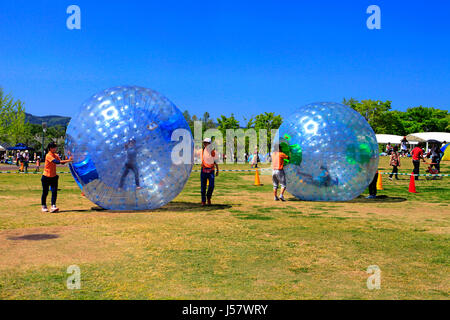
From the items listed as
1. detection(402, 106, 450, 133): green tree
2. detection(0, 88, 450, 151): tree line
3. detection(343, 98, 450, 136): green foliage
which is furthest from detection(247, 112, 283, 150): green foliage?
detection(402, 106, 450, 133): green tree

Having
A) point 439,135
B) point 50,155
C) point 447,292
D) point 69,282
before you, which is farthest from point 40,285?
point 439,135

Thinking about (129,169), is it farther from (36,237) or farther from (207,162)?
(207,162)

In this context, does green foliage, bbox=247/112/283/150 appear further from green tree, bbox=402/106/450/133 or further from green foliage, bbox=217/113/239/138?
green tree, bbox=402/106/450/133

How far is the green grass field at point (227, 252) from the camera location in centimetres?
504

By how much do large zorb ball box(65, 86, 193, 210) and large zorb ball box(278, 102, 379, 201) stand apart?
3.71 metres

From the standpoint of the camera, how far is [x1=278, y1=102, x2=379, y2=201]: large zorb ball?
11781 mm

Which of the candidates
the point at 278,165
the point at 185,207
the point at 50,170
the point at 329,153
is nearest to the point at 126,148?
the point at 50,170

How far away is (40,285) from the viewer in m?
5.14

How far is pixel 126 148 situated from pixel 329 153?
18.2ft

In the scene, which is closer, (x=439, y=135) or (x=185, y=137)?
(x=185, y=137)

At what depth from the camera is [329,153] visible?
11.7 m
